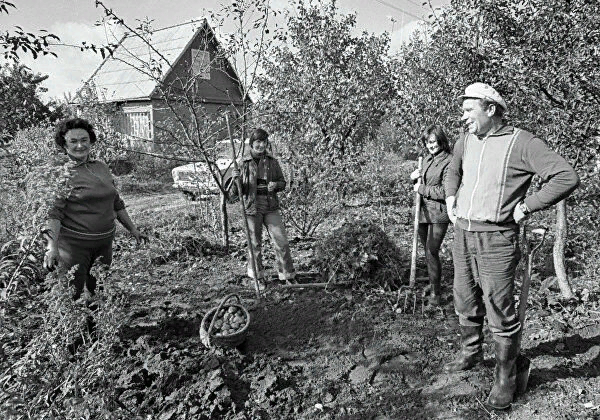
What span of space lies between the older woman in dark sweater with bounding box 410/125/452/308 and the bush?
0.42 m

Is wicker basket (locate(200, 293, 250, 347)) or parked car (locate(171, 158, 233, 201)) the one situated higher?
parked car (locate(171, 158, 233, 201))

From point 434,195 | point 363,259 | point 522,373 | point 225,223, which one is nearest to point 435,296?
point 363,259

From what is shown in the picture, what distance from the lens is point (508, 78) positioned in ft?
12.0

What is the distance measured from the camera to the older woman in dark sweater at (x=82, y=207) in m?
3.12

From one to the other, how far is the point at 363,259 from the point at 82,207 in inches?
96.3

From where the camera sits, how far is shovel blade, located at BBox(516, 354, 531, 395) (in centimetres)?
284

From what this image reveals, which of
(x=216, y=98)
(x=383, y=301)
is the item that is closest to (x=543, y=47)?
(x=383, y=301)

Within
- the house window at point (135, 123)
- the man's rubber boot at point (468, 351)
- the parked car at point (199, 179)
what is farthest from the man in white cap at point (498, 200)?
the house window at point (135, 123)

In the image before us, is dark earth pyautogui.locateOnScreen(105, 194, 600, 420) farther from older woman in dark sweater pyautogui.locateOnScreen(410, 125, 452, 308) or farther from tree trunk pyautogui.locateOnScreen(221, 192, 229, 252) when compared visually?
tree trunk pyautogui.locateOnScreen(221, 192, 229, 252)

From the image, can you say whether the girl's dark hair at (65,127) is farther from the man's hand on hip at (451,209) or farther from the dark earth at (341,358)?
the man's hand on hip at (451,209)

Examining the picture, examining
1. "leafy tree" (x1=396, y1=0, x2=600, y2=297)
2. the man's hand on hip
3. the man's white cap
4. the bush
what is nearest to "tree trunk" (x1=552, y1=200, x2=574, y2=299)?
"leafy tree" (x1=396, y1=0, x2=600, y2=297)

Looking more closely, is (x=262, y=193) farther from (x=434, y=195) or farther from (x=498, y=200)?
(x=498, y=200)

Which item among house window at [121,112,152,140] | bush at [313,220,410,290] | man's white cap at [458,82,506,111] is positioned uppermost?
house window at [121,112,152,140]

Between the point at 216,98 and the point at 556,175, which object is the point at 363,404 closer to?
the point at 556,175
